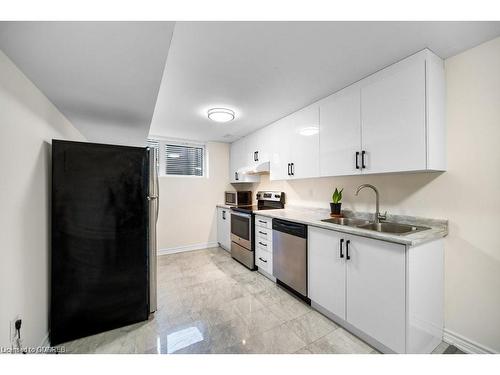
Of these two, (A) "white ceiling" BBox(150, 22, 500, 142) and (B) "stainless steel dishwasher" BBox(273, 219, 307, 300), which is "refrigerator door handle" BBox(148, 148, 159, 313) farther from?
(B) "stainless steel dishwasher" BBox(273, 219, 307, 300)

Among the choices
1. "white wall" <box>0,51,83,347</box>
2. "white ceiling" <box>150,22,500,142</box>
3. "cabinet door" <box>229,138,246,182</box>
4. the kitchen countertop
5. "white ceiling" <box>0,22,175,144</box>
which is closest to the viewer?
"white ceiling" <box>0,22,175,144</box>

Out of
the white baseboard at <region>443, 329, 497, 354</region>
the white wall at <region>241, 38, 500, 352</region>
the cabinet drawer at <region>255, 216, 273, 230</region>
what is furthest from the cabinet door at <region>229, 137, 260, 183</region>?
the white baseboard at <region>443, 329, 497, 354</region>

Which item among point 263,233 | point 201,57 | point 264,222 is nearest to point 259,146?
point 264,222

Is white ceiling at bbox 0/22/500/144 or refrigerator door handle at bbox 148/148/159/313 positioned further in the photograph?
refrigerator door handle at bbox 148/148/159/313

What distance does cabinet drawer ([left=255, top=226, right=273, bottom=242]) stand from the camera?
2641mm

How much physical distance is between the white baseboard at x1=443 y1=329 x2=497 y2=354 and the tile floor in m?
0.08

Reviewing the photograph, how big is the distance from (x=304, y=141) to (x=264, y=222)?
1207 millimetres

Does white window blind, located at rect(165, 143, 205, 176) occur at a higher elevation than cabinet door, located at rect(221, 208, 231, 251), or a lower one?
higher

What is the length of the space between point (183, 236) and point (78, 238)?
2490 mm

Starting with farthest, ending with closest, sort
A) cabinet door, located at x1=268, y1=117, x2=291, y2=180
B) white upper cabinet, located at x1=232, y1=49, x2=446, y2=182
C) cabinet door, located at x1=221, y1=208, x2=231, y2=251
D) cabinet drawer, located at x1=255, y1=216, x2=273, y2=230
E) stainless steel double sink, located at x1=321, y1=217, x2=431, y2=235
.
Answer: cabinet door, located at x1=221, y1=208, x2=231, y2=251 < cabinet door, located at x1=268, y1=117, x2=291, y2=180 < cabinet drawer, located at x1=255, y1=216, x2=273, y2=230 < stainless steel double sink, located at x1=321, y1=217, x2=431, y2=235 < white upper cabinet, located at x1=232, y1=49, x2=446, y2=182

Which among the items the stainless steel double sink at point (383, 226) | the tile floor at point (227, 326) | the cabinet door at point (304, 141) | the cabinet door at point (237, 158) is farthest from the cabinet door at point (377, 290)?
the cabinet door at point (237, 158)
